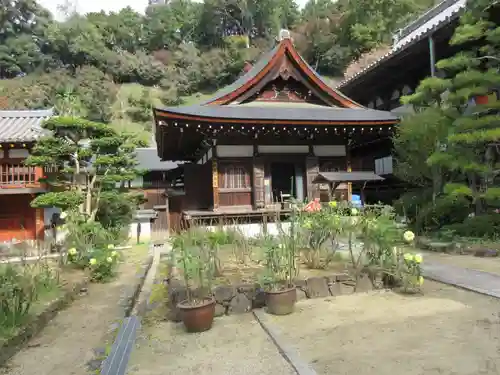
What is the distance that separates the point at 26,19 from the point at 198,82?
32.1m

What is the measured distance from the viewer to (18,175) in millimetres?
17703

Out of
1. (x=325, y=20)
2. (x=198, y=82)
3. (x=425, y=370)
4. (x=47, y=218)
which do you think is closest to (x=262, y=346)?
(x=425, y=370)

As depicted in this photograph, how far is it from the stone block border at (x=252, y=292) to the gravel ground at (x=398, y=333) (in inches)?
7.8

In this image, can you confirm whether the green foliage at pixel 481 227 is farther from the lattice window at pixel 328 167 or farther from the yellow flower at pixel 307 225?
the yellow flower at pixel 307 225

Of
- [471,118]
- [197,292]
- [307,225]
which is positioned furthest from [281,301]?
[471,118]

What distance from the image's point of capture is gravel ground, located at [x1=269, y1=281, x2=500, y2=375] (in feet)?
10.8

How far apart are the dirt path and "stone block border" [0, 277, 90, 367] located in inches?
2.8

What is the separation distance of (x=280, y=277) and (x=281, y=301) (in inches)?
15.4

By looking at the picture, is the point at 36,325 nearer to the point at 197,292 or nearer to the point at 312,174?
the point at 197,292

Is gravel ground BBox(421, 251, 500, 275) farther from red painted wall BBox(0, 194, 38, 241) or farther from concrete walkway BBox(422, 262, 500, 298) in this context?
red painted wall BBox(0, 194, 38, 241)

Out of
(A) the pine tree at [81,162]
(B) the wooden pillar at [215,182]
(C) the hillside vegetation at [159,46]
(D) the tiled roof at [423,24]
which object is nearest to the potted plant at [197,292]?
(B) the wooden pillar at [215,182]

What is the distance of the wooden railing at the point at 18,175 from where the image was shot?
1739cm

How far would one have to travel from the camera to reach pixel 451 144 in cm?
894

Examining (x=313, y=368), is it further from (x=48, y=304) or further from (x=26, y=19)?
(x=26, y=19)
